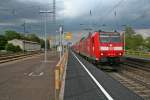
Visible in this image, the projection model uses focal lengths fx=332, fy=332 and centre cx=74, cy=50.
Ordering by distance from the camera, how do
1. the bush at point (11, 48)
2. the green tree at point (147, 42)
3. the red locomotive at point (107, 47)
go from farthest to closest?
the green tree at point (147, 42), the bush at point (11, 48), the red locomotive at point (107, 47)

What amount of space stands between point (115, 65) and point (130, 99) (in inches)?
808

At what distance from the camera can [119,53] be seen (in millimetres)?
30812

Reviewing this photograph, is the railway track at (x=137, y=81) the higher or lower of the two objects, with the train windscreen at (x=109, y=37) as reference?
lower

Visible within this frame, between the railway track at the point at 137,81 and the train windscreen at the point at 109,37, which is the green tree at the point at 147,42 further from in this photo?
the railway track at the point at 137,81

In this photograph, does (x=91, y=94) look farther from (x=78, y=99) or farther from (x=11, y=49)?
(x=11, y=49)

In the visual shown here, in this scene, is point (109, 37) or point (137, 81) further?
point (109, 37)

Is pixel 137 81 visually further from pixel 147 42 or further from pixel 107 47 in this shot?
pixel 147 42

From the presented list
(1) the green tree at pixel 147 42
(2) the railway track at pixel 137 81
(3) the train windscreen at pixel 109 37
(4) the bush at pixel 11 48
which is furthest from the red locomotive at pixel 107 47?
(1) the green tree at pixel 147 42

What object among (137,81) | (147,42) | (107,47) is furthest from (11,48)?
(137,81)

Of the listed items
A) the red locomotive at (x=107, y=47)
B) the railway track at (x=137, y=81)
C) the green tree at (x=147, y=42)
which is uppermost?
the green tree at (x=147, y=42)

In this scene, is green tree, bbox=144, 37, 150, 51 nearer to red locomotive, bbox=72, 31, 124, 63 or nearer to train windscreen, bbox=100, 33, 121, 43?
train windscreen, bbox=100, 33, 121, 43

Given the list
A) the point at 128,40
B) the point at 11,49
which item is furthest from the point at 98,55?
the point at 128,40

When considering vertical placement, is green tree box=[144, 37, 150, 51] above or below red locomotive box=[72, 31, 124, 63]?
above

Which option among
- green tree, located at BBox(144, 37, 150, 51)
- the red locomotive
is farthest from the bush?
the red locomotive
